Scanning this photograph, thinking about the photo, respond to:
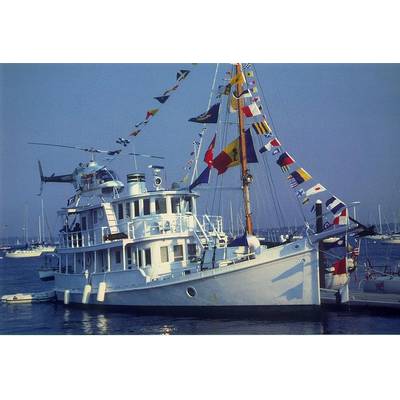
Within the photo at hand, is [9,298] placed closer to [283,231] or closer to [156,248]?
[156,248]

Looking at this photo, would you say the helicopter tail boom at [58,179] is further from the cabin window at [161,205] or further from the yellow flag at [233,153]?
the yellow flag at [233,153]

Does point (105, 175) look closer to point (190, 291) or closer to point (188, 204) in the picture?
point (188, 204)

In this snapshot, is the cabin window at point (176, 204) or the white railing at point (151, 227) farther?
the cabin window at point (176, 204)

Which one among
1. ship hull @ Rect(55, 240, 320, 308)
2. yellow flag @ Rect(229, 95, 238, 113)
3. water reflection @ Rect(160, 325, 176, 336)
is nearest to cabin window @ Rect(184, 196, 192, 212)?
ship hull @ Rect(55, 240, 320, 308)

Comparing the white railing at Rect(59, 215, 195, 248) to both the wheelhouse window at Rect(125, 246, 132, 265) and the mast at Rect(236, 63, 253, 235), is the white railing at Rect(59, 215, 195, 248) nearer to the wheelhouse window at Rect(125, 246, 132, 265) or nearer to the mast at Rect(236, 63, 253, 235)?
the wheelhouse window at Rect(125, 246, 132, 265)

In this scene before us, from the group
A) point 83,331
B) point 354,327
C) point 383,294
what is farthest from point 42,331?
point 383,294

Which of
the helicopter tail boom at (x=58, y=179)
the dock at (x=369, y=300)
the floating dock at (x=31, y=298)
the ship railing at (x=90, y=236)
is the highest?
the helicopter tail boom at (x=58, y=179)

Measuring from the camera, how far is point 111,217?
46.1 ft

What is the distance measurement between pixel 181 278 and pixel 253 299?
5.60ft

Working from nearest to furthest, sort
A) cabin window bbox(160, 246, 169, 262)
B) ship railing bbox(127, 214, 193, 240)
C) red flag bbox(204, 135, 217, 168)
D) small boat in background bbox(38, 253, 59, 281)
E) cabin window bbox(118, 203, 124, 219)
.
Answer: red flag bbox(204, 135, 217, 168), cabin window bbox(160, 246, 169, 262), ship railing bbox(127, 214, 193, 240), cabin window bbox(118, 203, 124, 219), small boat in background bbox(38, 253, 59, 281)

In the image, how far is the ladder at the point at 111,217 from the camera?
45.6 feet

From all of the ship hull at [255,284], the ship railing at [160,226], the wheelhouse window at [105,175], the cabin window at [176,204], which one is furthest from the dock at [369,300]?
the wheelhouse window at [105,175]

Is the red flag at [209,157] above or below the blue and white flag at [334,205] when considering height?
above

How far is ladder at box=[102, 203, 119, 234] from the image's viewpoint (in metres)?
13.9
